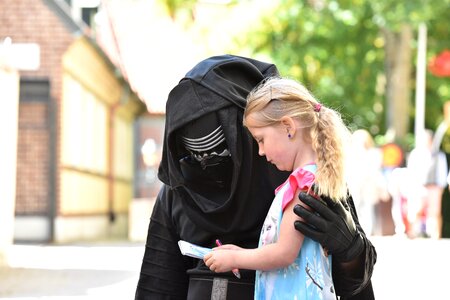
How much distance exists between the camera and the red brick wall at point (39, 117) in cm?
2003

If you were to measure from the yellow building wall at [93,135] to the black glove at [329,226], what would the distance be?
16825 millimetres

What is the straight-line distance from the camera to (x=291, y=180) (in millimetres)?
3260

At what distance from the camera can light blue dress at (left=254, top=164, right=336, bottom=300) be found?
3.25m

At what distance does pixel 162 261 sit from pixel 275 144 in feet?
2.22

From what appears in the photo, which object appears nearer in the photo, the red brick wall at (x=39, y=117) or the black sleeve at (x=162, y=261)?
the black sleeve at (x=162, y=261)

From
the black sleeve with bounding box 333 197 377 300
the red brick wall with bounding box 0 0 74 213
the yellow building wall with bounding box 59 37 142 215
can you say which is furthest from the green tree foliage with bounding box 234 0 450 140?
the black sleeve with bounding box 333 197 377 300

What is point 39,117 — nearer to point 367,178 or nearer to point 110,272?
point 367,178

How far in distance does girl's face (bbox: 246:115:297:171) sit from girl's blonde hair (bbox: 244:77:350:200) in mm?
19

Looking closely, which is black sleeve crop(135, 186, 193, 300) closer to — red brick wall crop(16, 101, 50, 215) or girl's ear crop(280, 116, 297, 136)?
girl's ear crop(280, 116, 297, 136)

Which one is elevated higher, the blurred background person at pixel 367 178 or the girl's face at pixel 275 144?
the blurred background person at pixel 367 178

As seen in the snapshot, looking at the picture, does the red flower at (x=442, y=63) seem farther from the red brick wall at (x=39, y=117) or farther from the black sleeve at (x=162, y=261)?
the black sleeve at (x=162, y=261)

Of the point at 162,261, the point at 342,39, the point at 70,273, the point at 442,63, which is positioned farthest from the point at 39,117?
the point at 162,261

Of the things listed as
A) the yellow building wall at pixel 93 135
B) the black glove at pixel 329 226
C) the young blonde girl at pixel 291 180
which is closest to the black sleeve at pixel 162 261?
the young blonde girl at pixel 291 180

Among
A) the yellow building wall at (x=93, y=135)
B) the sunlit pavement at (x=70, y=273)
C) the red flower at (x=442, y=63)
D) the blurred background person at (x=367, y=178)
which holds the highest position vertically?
the red flower at (x=442, y=63)
